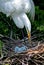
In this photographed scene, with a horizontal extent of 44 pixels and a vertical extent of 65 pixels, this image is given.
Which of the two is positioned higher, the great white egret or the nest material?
the great white egret

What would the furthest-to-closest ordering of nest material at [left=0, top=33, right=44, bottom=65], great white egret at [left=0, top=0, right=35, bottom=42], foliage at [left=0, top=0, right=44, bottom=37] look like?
foliage at [left=0, top=0, right=44, bottom=37] < great white egret at [left=0, top=0, right=35, bottom=42] < nest material at [left=0, top=33, right=44, bottom=65]

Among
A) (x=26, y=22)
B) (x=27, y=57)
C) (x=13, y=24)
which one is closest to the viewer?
(x=27, y=57)

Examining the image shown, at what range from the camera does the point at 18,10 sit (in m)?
5.86

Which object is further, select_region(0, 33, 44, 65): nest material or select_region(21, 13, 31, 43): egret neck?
select_region(21, 13, 31, 43): egret neck

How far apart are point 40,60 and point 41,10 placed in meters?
1.56

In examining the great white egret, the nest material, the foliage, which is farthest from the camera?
the foliage

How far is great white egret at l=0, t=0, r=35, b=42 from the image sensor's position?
5.80 meters

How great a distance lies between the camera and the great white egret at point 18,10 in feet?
19.0

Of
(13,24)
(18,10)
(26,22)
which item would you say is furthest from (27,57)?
(13,24)

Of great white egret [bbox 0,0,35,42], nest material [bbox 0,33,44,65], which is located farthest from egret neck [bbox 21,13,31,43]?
nest material [bbox 0,33,44,65]

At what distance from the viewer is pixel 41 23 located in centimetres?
644

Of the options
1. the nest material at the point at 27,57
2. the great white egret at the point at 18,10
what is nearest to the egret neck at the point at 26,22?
the great white egret at the point at 18,10

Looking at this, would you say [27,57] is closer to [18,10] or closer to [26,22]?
[26,22]

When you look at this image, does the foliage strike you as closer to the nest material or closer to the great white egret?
the great white egret
